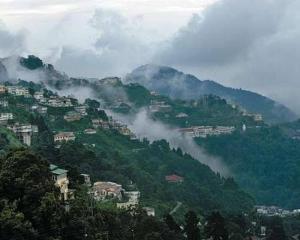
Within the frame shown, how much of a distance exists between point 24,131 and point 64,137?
749cm

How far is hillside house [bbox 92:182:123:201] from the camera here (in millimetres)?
61169

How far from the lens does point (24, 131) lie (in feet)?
257

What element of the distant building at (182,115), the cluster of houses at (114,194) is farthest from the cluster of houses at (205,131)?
the cluster of houses at (114,194)

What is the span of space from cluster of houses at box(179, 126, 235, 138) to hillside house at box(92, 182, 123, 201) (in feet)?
206

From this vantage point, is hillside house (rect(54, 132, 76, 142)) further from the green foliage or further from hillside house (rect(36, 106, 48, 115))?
the green foliage

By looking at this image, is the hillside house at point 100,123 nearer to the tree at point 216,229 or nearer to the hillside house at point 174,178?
the hillside house at point 174,178

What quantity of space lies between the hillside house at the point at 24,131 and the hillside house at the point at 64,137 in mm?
3177

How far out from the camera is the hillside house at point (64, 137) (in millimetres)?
82475

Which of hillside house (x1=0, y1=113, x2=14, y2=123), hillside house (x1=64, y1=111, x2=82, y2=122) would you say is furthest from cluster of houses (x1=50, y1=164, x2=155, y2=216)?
hillside house (x1=64, y1=111, x2=82, y2=122)

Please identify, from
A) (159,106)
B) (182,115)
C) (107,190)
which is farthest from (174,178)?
(159,106)

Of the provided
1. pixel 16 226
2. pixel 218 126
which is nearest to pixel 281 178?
pixel 218 126

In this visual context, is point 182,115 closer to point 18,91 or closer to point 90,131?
point 18,91

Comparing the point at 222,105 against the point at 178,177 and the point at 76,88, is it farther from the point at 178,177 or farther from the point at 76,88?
the point at 178,177

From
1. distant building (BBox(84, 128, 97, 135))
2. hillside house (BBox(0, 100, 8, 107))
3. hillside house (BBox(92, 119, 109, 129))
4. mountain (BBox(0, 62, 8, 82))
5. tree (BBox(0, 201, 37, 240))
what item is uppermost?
mountain (BBox(0, 62, 8, 82))
